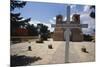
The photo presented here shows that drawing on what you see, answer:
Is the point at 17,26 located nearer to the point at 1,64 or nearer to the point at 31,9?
the point at 31,9

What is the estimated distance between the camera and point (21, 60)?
248cm

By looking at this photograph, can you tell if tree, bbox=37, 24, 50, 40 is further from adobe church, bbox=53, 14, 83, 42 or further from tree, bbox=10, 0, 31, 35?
tree, bbox=10, 0, 31, 35

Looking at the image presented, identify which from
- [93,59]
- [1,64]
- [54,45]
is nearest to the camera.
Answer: [1,64]

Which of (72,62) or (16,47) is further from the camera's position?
(72,62)

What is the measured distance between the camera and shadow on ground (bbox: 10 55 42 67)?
8.03 feet

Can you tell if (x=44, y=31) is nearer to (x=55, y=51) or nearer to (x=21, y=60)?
(x=55, y=51)

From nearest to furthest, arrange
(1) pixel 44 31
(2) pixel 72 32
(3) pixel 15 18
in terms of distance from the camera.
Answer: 1. (3) pixel 15 18
2. (1) pixel 44 31
3. (2) pixel 72 32

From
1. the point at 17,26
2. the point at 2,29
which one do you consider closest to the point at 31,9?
the point at 17,26

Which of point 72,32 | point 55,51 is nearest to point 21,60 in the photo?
point 55,51

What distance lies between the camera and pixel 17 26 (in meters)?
2.46

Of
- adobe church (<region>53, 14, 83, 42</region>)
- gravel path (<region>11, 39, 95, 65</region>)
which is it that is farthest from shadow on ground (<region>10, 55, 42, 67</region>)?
adobe church (<region>53, 14, 83, 42</region>)

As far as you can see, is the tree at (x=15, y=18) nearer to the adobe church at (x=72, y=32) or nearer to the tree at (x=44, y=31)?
the tree at (x=44, y=31)

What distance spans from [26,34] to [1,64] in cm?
49

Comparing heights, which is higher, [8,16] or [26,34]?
[8,16]
